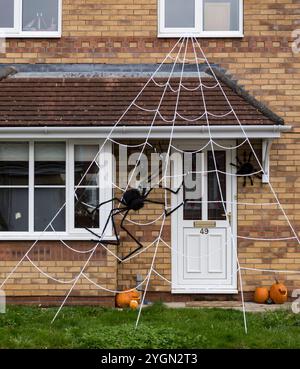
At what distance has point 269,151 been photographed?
10805mm

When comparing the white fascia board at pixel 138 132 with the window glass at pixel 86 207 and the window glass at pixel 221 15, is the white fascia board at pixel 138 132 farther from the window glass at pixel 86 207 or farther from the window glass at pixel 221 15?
the window glass at pixel 221 15

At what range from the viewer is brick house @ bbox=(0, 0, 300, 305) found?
10.2 meters

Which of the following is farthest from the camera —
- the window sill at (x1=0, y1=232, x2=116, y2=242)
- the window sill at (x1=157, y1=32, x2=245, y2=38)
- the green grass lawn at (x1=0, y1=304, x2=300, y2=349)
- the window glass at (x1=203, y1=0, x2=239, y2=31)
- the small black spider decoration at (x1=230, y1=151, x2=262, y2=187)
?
the window glass at (x1=203, y1=0, x2=239, y2=31)

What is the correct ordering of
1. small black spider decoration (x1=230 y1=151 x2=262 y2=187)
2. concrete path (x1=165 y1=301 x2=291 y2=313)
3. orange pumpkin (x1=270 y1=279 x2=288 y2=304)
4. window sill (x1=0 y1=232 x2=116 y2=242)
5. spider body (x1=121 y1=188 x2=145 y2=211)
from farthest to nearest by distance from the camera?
small black spider decoration (x1=230 y1=151 x2=262 y2=187)
orange pumpkin (x1=270 y1=279 x2=288 y2=304)
window sill (x1=0 y1=232 x2=116 y2=242)
concrete path (x1=165 y1=301 x2=291 y2=313)
spider body (x1=121 y1=188 x2=145 y2=211)

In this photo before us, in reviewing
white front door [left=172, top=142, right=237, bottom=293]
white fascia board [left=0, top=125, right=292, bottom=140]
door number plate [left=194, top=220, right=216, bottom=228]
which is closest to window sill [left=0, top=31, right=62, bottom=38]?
white fascia board [left=0, top=125, right=292, bottom=140]

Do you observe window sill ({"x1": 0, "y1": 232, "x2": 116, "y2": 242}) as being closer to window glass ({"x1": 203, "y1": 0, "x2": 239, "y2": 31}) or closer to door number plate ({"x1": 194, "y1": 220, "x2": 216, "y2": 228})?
Result: door number plate ({"x1": 194, "y1": 220, "x2": 216, "y2": 228})

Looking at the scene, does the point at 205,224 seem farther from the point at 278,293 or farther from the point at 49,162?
the point at 49,162

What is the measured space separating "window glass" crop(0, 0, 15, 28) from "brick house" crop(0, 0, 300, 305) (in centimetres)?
2

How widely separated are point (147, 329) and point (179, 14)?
5456 millimetres

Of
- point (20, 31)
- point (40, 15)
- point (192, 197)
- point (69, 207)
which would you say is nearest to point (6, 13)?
point (20, 31)

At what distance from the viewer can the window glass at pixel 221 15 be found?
440 inches

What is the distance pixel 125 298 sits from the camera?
33.7 feet

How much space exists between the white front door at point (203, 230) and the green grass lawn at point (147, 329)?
115 centimetres

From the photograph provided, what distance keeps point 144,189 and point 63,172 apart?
48.3 inches
